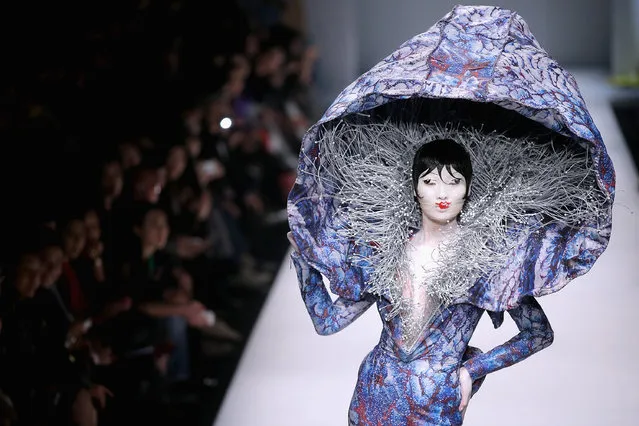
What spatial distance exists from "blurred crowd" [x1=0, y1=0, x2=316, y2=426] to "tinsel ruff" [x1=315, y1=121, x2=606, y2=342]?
0.89 m

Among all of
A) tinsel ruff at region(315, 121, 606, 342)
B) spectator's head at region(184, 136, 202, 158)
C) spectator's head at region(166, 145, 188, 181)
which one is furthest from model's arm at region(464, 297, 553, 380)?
spectator's head at region(184, 136, 202, 158)

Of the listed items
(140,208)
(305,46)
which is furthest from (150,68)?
(305,46)

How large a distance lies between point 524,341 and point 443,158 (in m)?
0.42

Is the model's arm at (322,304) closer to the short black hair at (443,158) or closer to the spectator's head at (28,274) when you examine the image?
the short black hair at (443,158)

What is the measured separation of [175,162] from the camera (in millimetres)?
4629

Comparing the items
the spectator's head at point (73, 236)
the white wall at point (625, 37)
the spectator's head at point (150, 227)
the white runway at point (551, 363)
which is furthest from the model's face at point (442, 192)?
the white wall at point (625, 37)

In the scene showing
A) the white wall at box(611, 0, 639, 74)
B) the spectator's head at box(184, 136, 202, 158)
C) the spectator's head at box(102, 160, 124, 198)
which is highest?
the white wall at box(611, 0, 639, 74)

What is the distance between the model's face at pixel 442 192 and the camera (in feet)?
9.36

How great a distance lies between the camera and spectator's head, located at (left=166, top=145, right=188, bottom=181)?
15.1ft

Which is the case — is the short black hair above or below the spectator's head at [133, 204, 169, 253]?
above

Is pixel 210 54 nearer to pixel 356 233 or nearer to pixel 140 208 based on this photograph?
pixel 140 208

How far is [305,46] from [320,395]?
2.18m

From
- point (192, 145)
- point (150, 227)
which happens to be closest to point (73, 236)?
point (150, 227)

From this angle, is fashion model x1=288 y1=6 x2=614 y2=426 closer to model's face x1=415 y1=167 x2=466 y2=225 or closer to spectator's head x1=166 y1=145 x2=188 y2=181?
model's face x1=415 y1=167 x2=466 y2=225
